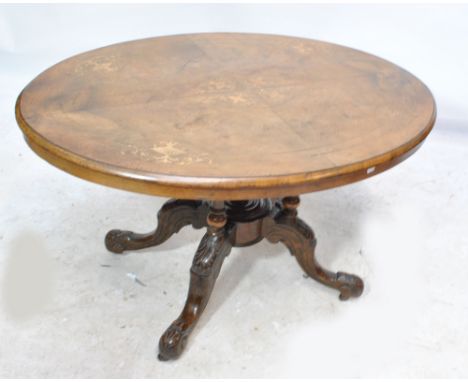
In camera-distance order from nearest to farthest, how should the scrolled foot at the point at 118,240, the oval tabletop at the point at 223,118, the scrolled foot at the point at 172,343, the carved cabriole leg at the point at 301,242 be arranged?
the oval tabletop at the point at 223,118 < the scrolled foot at the point at 172,343 < the carved cabriole leg at the point at 301,242 < the scrolled foot at the point at 118,240

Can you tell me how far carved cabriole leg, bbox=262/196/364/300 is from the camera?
1.45m

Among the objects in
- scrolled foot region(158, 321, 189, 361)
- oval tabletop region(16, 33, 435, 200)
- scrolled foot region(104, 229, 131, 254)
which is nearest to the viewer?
oval tabletop region(16, 33, 435, 200)

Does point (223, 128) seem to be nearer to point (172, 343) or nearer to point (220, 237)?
point (220, 237)

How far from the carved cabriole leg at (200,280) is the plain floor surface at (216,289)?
6cm

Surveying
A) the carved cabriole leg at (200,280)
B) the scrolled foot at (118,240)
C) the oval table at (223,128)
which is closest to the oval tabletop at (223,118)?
the oval table at (223,128)

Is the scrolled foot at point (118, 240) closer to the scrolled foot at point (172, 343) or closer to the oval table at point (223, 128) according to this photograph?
the oval table at point (223, 128)

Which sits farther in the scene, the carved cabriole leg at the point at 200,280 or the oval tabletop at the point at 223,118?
the carved cabriole leg at the point at 200,280

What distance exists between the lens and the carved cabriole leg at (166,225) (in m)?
1.53

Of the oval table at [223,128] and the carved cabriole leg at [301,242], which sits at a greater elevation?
the oval table at [223,128]

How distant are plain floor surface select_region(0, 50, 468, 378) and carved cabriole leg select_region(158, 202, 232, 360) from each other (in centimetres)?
6

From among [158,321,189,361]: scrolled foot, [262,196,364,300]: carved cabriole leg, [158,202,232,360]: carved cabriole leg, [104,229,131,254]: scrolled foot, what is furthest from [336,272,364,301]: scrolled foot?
[104,229,131,254]: scrolled foot

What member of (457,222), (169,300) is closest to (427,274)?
(457,222)

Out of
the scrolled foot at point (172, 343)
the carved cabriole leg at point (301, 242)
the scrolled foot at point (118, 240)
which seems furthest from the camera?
the scrolled foot at point (118, 240)

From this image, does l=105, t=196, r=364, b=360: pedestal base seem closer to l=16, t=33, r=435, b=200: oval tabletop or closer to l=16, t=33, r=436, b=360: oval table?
l=16, t=33, r=436, b=360: oval table
